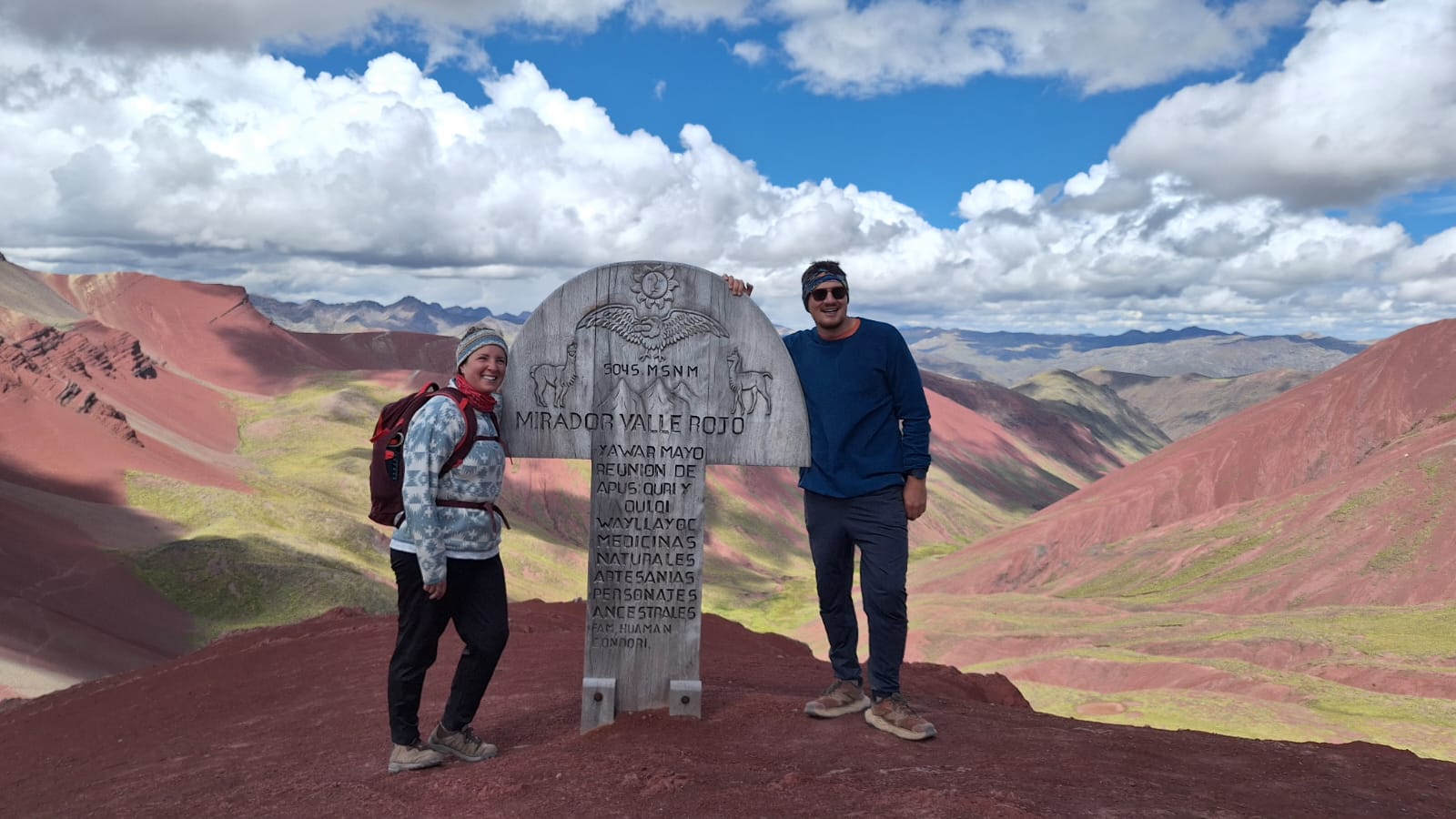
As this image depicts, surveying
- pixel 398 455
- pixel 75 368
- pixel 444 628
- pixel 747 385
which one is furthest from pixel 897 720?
pixel 75 368

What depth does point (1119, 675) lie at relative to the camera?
83.4 ft

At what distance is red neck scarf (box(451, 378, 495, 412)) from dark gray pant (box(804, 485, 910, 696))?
201 centimetres

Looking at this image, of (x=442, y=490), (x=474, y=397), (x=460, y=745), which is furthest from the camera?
(x=460, y=745)

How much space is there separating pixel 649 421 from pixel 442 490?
4.94 ft

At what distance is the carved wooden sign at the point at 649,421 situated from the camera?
6.27 m

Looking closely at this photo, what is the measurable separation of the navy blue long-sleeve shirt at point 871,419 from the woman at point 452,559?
1916 mm

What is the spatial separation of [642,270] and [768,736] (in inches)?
121

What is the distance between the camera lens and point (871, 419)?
19.6 feet

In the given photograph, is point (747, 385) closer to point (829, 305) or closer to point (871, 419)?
point (829, 305)

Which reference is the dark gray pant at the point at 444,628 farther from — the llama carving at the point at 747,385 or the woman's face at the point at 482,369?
the llama carving at the point at 747,385

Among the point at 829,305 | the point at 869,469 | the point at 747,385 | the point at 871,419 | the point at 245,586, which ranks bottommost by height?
the point at 245,586

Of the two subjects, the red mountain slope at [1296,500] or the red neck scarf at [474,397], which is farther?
the red mountain slope at [1296,500]

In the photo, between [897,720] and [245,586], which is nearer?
[897,720]

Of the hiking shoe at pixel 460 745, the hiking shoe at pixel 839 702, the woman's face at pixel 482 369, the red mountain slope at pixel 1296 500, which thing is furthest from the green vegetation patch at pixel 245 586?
the red mountain slope at pixel 1296 500
